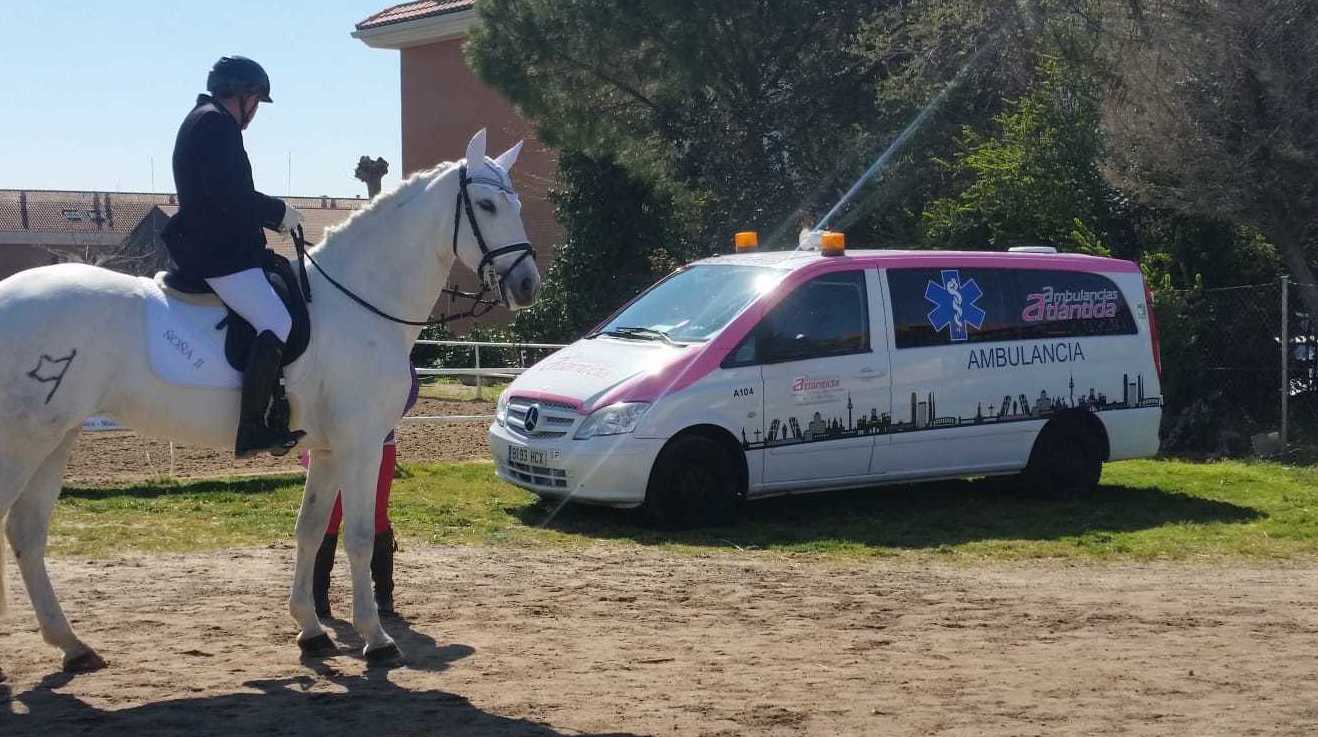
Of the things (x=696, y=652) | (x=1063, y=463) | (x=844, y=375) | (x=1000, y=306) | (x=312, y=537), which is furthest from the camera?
(x=1063, y=463)

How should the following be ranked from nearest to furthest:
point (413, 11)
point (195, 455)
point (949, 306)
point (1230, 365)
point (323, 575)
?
point (323, 575)
point (949, 306)
point (195, 455)
point (1230, 365)
point (413, 11)

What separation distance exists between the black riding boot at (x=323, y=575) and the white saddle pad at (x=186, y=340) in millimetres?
1665

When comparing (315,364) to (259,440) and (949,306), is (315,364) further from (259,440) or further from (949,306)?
(949,306)

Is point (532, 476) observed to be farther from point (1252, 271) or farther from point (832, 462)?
point (1252, 271)

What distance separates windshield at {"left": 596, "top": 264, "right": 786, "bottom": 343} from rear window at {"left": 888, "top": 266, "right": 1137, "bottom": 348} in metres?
1.20

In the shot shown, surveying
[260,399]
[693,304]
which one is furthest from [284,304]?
[693,304]

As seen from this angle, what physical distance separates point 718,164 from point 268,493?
10.5 m

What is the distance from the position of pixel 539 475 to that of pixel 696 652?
4315mm

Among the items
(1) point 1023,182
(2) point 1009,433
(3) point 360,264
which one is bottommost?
(2) point 1009,433

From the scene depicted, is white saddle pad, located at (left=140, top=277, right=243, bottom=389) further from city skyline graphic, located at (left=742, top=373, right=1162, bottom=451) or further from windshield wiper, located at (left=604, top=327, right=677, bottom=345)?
city skyline graphic, located at (left=742, top=373, right=1162, bottom=451)

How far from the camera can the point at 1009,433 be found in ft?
41.3

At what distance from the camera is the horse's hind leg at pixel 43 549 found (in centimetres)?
692

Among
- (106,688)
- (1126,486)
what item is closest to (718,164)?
(1126,486)

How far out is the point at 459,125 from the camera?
31.2 metres
